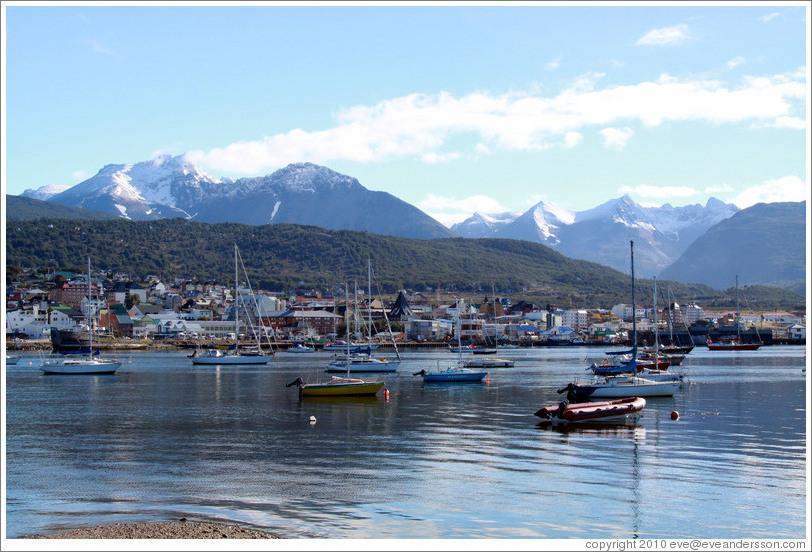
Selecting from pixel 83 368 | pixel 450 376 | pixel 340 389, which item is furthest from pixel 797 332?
pixel 340 389

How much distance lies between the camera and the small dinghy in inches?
1462

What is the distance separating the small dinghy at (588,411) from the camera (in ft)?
122

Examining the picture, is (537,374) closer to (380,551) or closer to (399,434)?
(399,434)

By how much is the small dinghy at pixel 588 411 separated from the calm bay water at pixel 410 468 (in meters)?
0.94

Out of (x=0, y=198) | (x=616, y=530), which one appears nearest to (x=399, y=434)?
(x=616, y=530)

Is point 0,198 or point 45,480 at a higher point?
point 0,198

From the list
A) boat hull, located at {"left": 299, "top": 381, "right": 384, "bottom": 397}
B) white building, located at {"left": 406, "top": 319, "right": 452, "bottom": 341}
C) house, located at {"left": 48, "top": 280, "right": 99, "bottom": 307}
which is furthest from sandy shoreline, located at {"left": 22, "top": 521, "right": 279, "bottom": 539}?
house, located at {"left": 48, "top": 280, "right": 99, "bottom": 307}

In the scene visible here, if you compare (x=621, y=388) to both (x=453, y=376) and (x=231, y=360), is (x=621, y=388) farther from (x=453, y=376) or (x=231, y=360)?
(x=231, y=360)

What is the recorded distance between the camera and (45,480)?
2428 cm

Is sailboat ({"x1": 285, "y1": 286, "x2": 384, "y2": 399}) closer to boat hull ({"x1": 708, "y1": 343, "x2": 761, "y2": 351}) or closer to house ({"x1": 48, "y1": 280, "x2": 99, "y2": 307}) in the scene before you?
boat hull ({"x1": 708, "y1": 343, "x2": 761, "y2": 351})

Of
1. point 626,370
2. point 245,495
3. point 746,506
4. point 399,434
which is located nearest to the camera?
point 746,506

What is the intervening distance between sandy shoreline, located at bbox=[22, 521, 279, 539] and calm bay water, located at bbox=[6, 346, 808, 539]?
3.41 ft

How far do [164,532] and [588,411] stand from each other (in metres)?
24.4

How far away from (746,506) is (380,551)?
10.7m
